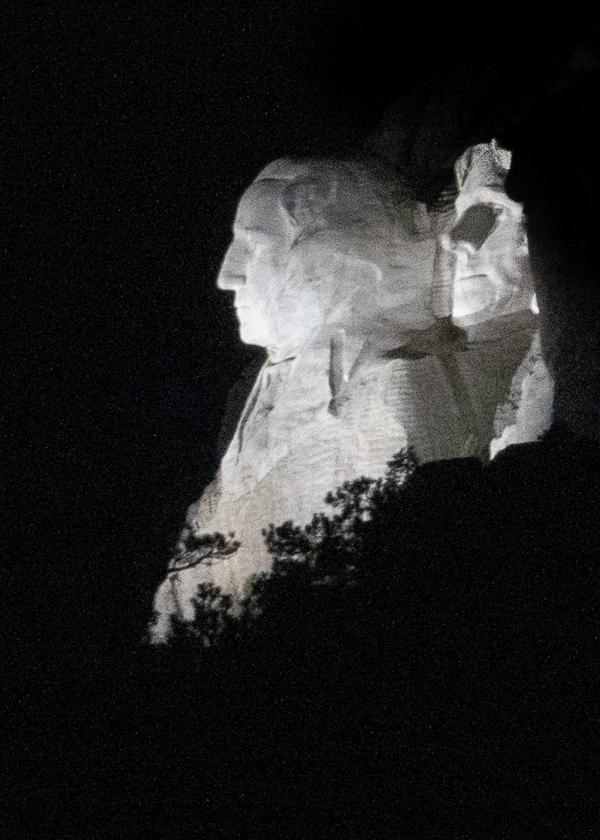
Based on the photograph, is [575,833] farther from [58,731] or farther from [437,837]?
[58,731]

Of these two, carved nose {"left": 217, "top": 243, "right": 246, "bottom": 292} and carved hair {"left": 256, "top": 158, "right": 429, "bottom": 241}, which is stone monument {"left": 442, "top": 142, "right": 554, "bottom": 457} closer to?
carved hair {"left": 256, "top": 158, "right": 429, "bottom": 241}

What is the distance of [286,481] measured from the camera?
666 cm

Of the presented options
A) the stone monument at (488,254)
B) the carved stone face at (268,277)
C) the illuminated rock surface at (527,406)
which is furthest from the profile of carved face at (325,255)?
the illuminated rock surface at (527,406)

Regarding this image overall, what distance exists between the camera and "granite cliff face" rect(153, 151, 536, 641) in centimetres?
647

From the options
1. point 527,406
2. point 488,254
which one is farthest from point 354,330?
point 527,406

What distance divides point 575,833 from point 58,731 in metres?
2.42

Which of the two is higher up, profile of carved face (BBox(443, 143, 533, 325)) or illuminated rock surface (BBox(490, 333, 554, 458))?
profile of carved face (BBox(443, 143, 533, 325))

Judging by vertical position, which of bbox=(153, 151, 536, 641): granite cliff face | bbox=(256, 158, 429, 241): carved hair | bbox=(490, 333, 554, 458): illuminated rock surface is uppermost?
bbox=(256, 158, 429, 241): carved hair

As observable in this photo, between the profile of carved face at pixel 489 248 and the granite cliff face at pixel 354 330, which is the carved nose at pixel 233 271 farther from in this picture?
the profile of carved face at pixel 489 248

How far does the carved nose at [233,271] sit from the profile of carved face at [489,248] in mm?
1218

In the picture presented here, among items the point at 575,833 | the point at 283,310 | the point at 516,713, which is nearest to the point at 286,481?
the point at 283,310

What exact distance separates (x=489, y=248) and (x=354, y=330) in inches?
32.7

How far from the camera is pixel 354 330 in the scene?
6.82 meters

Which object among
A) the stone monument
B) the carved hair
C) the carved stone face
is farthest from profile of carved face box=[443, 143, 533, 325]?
the carved stone face
